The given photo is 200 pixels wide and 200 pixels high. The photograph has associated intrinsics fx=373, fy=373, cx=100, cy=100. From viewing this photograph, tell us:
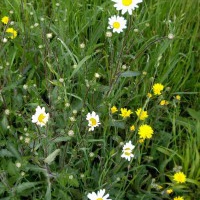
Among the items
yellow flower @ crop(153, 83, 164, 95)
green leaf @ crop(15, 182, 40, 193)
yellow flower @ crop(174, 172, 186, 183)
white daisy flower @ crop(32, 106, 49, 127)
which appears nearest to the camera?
white daisy flower @ crop(32, 106, 49, 127)

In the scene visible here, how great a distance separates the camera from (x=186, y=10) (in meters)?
2.28

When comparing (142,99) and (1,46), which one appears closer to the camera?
(1,46)

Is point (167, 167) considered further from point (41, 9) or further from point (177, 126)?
point (41, 9)

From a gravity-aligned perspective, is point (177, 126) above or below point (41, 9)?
below

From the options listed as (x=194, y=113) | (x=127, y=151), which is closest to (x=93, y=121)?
(x=127, y=151)

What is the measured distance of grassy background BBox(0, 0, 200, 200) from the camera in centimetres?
168

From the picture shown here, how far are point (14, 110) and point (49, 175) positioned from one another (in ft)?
1.45

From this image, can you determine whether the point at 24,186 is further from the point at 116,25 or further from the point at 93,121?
the point at 116,25

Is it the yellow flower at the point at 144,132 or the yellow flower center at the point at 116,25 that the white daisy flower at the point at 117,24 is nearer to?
the yellow flower center at the point at 116,25

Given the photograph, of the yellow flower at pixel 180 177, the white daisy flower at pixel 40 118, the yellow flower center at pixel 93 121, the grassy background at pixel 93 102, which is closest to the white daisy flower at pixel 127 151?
the grassy background at pixel 93 102

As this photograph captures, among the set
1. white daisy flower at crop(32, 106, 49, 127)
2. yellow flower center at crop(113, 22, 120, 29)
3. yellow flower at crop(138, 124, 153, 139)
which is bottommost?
white daisy flower at crop(32, 106, 49, 127)

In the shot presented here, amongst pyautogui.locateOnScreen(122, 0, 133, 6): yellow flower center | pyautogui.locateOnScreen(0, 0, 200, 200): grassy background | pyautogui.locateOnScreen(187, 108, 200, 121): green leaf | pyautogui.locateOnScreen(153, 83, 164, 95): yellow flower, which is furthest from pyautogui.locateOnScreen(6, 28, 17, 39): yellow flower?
pyautogui.locateOnScreen(187, 108, 200, 121): green leaf

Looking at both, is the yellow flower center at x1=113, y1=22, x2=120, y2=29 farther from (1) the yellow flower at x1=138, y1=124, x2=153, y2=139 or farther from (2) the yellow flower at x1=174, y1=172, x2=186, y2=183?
(2) the yellow flower at x1=174, y1=172, x2=186, y2=183

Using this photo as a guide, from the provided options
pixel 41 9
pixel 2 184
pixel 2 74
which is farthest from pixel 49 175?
pixel 41 9
